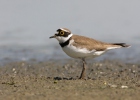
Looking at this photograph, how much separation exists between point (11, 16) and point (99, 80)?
8478mm

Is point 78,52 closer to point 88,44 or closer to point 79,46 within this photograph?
point 79,46

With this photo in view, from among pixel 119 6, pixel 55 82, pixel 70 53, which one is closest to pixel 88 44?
pixel 70 53

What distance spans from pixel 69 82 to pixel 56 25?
723 cm

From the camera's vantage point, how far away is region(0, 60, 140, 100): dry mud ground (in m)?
7.80

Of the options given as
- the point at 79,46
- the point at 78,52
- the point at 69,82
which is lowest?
the point at 69,82

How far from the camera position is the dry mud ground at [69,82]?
780cm

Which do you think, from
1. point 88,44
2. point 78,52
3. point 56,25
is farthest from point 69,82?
point 56,25

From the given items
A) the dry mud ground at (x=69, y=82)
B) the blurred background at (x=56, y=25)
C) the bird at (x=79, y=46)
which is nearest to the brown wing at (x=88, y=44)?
the bird at (x=79, y=46)

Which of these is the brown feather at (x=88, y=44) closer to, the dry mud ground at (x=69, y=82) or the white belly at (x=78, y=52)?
the white belly at (x=78, y=52)

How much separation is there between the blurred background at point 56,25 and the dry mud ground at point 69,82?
105 centimetres

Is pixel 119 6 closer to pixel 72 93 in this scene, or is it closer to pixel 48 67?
pixel 48 67

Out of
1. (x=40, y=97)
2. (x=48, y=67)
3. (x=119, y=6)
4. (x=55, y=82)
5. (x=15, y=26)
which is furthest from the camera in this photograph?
(x=119, y=6)

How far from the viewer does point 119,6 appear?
1931 centimetres

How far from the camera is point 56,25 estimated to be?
1656 centimetres
